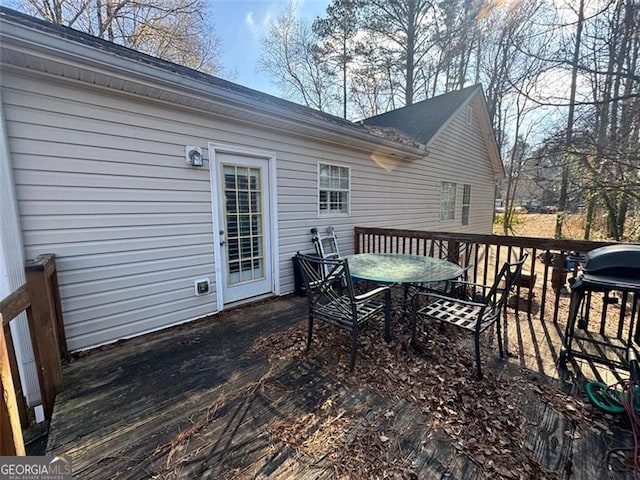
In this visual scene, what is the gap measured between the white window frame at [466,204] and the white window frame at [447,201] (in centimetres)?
67

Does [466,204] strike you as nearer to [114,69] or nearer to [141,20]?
[114,69]

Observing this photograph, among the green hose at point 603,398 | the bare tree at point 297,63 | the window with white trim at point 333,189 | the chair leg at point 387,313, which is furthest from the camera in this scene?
the bare tree at point 297,63

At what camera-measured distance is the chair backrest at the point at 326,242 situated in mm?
4750

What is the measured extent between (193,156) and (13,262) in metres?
1.81

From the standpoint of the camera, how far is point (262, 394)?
214 cm

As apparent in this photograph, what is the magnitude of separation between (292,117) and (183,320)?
300 centimetres

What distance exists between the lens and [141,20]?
819 cm

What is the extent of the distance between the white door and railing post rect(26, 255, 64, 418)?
174 centimetres

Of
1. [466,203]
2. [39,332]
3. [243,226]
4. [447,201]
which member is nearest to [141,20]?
[243,226]

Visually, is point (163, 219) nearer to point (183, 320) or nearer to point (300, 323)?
point (183, 320)

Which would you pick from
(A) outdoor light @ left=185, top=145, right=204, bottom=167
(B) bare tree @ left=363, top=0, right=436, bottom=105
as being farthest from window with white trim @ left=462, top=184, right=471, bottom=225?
(A) outdoor light @ left=185, top=145, right=204, bottom=167

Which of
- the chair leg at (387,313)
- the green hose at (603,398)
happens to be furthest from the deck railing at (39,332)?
the green hose at (603,398)

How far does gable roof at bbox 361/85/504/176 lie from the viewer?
7.66 meters

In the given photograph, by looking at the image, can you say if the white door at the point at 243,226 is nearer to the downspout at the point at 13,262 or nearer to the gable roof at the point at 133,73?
the gable roof at the point at 133,73
